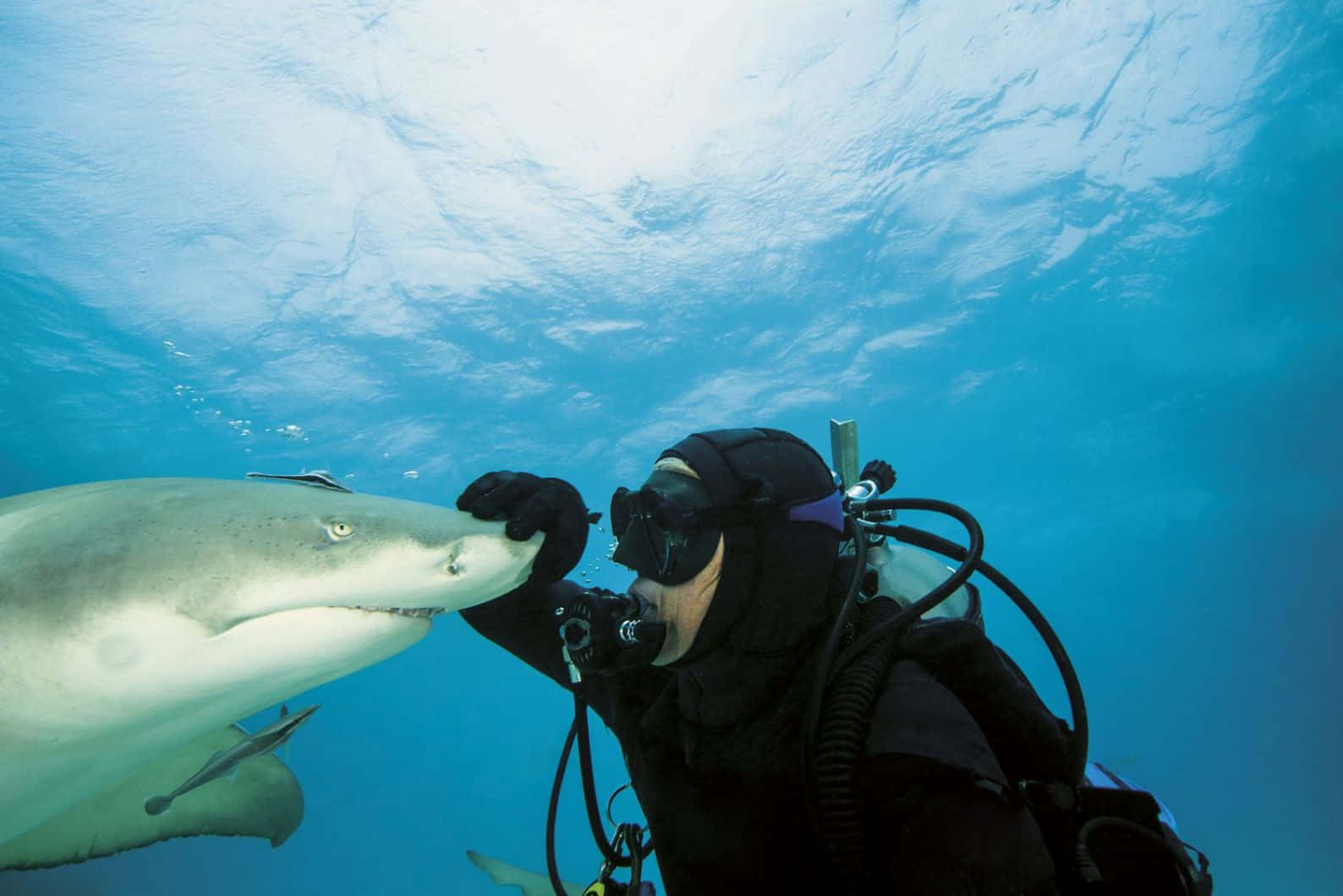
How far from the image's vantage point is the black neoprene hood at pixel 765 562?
2.23 metres

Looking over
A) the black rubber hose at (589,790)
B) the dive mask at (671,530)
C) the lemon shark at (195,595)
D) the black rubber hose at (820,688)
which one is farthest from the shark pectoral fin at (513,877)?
the black rubber hose at (820,688)

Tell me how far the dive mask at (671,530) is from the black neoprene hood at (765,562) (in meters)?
0.06

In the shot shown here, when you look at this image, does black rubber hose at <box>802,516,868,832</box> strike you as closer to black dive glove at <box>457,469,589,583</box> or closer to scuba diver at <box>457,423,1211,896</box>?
scuba diver at <box>457,423,1211,896</box>

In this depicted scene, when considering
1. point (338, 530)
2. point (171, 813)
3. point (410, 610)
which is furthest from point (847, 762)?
point (171, 813)

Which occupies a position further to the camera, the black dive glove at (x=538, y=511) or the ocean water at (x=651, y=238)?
the ocean water at (x=651, y=238)

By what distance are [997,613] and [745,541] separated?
69835 mm

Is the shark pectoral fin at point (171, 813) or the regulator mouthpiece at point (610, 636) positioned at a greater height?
the regulator mouthpiece at point (610, 636)

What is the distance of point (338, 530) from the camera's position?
173cm

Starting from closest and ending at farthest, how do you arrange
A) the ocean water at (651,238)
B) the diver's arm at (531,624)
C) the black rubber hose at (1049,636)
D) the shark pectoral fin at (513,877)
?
the black rubber hose at (1049,636)
the diver's arm at (531,624)
the shark pectoral fin at (513,877)
the ocean water at (651,238)

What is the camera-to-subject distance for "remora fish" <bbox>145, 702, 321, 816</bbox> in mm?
3055

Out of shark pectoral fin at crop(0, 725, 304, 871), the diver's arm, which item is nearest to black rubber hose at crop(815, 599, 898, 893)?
the diver's arm

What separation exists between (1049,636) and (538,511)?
2.05 meters

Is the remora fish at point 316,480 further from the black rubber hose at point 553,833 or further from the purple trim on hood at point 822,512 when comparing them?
the purple trim on hood at point 822,512

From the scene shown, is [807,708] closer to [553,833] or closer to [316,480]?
[553,833]
